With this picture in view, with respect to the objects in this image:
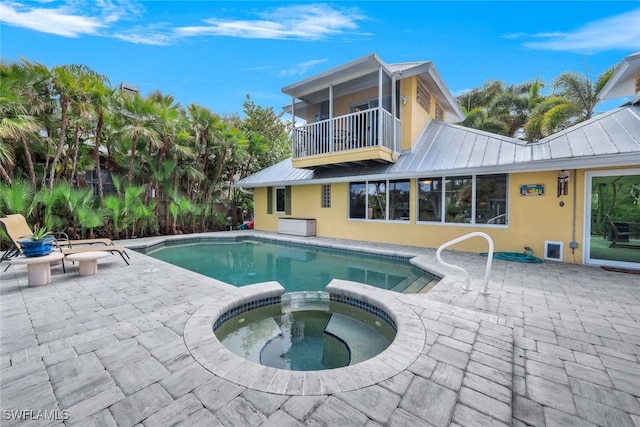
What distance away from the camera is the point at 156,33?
39.2ft

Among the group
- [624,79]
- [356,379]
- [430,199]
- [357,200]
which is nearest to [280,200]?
[357,200]

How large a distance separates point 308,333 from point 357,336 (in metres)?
0.70

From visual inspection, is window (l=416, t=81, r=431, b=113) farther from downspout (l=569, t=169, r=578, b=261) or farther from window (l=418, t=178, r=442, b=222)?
downspout (l=569, t=169, r=578, b=261)

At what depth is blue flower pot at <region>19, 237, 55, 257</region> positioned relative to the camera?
4.78m

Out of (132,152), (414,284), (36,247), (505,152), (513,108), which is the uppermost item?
(513,108)

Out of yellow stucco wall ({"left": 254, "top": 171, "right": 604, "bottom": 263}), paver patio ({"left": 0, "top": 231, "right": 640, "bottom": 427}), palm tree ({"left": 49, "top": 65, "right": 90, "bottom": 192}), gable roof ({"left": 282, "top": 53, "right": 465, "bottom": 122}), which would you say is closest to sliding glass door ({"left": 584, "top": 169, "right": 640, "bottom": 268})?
yellow stucco wall ({"left": 254, "top": 171, "right": 604, "bottom": 263})

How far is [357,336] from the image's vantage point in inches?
149

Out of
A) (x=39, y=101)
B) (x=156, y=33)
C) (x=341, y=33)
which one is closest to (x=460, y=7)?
(x=341, y=33)

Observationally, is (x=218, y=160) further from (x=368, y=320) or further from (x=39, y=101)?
(x=368, y=320)

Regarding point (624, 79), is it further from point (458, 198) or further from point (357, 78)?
point (357, 78)

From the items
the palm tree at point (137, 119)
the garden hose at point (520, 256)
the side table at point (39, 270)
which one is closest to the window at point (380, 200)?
the garden hose at point (520, 256)

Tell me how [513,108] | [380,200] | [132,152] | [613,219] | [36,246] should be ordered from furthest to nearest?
[513,108] < [132,152] < [380,200] < [613,219] < [36,246]

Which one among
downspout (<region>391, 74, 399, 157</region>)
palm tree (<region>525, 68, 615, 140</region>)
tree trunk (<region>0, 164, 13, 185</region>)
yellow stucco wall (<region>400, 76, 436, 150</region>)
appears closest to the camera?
tree trunk (<region>0, 164, 13, 185</region>)

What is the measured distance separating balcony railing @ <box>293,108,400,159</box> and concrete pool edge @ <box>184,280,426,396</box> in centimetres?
687
